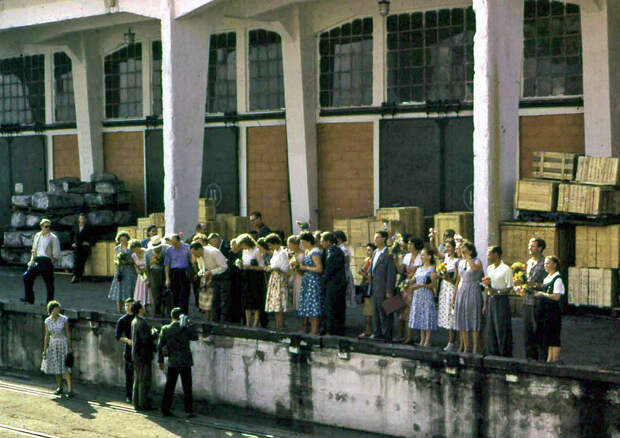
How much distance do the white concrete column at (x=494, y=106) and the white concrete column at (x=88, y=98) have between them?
15363 millimetres

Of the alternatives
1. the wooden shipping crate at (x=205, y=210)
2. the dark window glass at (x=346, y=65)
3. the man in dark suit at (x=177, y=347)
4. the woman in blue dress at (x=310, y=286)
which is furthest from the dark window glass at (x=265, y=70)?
the man in dark suit at (x=177, y=347)

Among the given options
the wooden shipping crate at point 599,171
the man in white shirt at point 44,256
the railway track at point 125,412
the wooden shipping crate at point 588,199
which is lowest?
the railway track at point 125,412

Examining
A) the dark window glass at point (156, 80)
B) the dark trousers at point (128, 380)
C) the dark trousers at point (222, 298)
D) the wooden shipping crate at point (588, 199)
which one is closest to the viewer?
the dark trousers at point (128, 380)

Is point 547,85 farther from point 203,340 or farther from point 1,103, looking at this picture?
point 1,103

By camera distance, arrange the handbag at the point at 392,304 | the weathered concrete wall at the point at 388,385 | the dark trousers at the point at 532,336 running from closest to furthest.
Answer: the weathered concrete wall at the point at 388,385 → the dark trousers at the point at 532,336 → the handbag at the point at 392,304

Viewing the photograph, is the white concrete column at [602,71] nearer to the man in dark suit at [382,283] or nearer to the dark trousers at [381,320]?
the man in dark suit at [382,283]

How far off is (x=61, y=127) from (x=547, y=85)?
16068 mm

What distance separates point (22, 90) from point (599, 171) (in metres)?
20.4

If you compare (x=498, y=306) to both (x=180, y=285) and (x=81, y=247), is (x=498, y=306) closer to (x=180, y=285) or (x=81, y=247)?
(x=180, y=285)

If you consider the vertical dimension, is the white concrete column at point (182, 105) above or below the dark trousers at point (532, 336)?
above

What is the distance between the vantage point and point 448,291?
1555 cm

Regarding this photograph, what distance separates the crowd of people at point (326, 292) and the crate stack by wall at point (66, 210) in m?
8.13

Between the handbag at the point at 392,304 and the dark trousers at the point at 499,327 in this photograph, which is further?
the handbag at the point at 392,304

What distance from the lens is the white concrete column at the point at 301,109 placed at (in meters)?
25.2
